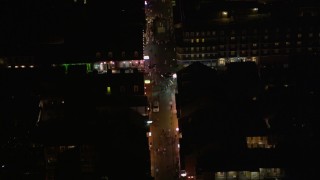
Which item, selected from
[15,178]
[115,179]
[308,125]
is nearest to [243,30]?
[308,125]

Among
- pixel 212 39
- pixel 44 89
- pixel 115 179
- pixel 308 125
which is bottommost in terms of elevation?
pixel 115 179

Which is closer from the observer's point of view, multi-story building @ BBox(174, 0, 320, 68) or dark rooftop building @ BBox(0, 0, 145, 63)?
dark rooftop building @ BBox(0, 0, 145, 63)

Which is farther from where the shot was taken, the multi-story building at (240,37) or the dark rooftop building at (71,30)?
the multi-story building at (240,37)

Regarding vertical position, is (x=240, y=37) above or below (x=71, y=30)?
below

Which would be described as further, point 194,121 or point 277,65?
point 277,65

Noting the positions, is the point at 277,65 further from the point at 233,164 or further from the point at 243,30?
the point at 233,164

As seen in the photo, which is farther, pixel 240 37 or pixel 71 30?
pixel 240 37

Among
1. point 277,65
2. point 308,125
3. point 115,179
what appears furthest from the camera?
point 277,65

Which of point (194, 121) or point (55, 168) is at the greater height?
point (194, 121)
